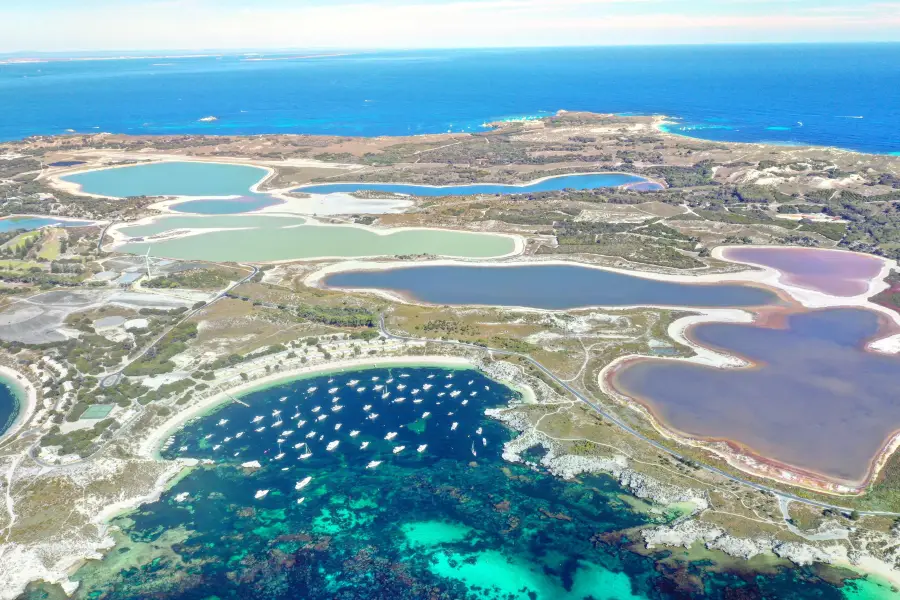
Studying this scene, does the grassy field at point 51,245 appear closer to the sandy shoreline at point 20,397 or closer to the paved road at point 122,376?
the paved road at point 122,376

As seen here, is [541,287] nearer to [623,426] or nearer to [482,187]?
[623,426]

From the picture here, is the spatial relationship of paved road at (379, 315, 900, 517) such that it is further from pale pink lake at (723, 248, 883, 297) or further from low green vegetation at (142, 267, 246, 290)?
pale pink lake at (723, 248, 883, 297)

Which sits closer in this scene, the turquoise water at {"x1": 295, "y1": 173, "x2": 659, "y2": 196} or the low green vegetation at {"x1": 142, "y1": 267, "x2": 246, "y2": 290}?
the low green vegetation at {"x1": 142, "y1": 267, "x2": 246, "y2": 290}

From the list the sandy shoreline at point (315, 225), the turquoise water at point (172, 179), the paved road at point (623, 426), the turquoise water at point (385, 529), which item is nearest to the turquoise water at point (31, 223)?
the sandy shoreline at point (315, 225)

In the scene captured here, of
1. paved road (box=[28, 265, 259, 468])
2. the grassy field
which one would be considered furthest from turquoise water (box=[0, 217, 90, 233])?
paved road (box=[28, 265, 259, 468])

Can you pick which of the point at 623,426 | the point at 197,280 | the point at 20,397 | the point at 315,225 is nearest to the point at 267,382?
the point at 20,397
